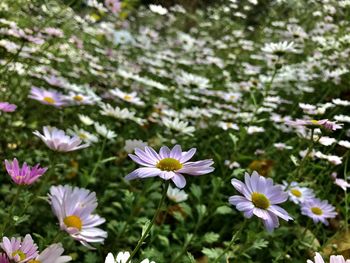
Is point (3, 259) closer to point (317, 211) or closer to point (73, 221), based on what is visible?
point (73, 221)

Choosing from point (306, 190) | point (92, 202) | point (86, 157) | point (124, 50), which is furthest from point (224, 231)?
point (124, 50)

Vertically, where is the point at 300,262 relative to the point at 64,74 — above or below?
above

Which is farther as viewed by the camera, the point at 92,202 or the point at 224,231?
the point at 224,231

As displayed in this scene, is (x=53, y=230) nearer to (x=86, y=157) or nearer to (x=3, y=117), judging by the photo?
(x=86, y=157)

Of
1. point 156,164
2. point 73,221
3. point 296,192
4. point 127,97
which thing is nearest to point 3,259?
point 73,221

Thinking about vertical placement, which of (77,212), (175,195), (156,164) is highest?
(156,164)

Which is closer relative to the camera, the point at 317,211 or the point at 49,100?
the point at 317,211

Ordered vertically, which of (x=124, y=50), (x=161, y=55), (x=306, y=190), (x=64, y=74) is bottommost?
(x=124, y=50)
